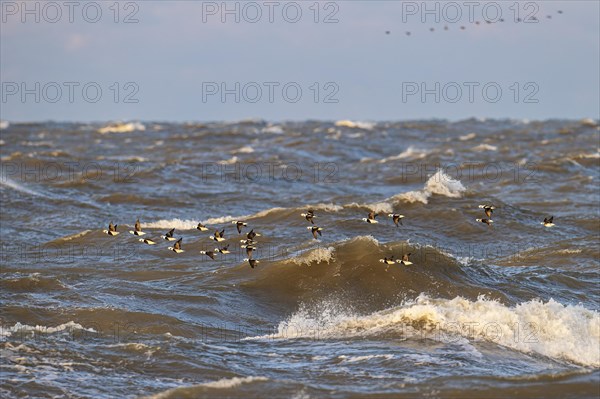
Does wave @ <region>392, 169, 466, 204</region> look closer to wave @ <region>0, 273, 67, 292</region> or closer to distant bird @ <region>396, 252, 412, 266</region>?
distant bird @ <region>396, 252, 412, 266</region>

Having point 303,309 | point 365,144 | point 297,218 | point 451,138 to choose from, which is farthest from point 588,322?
point 451,138

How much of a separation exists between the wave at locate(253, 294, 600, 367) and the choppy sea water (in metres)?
0.04

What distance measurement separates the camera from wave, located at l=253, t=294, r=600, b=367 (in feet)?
51.7

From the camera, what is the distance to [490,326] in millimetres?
16328

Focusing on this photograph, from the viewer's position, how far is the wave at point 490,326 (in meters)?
15.8

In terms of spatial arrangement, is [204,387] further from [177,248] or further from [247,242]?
[247,242]

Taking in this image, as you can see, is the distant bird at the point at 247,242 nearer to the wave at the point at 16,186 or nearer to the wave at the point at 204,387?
the wave at the point at 204,387

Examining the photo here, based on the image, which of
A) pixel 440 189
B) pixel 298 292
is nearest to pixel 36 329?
pixel 298 292

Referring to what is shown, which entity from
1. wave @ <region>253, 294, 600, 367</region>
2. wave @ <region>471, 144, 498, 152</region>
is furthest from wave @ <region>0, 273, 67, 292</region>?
wave @ <region>471, 144, 498, 152</region>

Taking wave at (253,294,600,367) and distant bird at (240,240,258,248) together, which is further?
distant bird at (240,240,258,248)

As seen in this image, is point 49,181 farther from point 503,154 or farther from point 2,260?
point 503,154

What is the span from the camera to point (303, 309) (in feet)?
63.7

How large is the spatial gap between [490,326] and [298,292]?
518 cm

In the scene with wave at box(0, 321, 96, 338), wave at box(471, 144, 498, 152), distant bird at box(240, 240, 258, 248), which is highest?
wave at box(471, 144, 498, 152)
